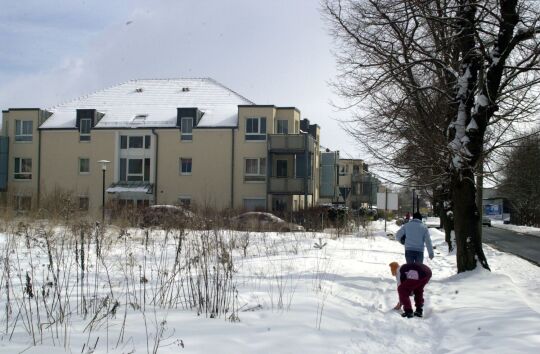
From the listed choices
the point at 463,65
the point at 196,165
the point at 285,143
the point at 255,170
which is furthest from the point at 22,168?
the point at 463,65

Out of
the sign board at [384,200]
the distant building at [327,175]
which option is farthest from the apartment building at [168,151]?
the distant building at [327,175]

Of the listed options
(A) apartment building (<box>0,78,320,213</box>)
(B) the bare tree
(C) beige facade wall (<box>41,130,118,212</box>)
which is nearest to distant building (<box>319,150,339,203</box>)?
(A) apartment building (<box>0,78,320,213</box>)

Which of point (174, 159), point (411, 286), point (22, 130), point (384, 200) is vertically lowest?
point (411, 286)

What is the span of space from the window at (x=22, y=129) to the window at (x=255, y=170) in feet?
60.2

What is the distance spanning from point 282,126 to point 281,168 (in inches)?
131

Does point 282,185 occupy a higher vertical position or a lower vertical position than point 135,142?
lower

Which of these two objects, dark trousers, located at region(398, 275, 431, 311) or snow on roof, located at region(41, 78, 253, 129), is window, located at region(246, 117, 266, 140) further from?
dark trousers, located at region(398, 275, 431, 311)

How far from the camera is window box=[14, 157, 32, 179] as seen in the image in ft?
153

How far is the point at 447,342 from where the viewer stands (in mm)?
6434

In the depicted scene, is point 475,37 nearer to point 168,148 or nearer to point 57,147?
point 168,148

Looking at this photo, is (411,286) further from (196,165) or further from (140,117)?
(140,117)

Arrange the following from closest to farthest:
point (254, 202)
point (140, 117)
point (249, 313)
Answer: point (249, 313) < point (254, 202) < point (140, 117)

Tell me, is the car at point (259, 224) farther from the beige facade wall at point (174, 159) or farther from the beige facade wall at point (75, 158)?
the beige facade wall at point (75, 158)

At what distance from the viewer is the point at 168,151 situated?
44344 millimetres
